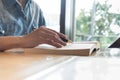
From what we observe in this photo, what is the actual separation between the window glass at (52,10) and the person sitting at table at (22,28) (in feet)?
2.22

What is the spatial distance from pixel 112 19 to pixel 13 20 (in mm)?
1273

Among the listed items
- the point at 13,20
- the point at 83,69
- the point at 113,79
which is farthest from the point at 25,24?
the point at 113,79

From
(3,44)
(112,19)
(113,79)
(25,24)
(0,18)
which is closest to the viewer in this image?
(113,79)

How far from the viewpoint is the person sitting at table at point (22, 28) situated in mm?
880

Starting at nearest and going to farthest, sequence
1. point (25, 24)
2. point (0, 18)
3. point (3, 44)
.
A: point (3, 44)
point (0, 18)
point (25, 24)

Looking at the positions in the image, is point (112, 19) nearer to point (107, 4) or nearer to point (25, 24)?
point (107, 4)

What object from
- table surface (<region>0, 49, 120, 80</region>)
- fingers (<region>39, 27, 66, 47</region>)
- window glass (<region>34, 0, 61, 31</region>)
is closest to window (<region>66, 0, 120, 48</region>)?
window glass (<region>34, 0, 61, 31</region>)

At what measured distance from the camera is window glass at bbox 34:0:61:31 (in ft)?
7.77

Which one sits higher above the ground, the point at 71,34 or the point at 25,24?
the point at 25,24

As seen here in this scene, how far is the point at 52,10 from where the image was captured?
7.86 ft

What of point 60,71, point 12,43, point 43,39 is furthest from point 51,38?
point 60,71

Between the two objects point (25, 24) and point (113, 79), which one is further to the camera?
point (25, 24)

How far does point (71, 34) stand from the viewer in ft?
7.84

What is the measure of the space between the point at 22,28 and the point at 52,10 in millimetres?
1068
